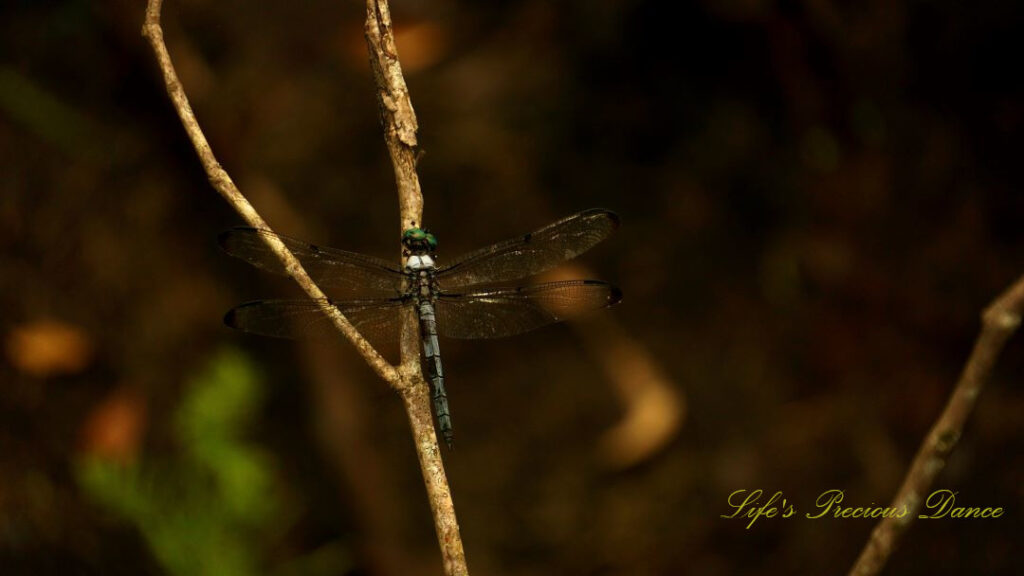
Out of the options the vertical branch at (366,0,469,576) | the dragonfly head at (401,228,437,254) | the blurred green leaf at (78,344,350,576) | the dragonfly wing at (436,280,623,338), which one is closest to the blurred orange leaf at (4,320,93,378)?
the blurred green leaf at (78,344,350,576)

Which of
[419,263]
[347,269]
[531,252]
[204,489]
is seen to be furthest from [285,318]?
[204,489]

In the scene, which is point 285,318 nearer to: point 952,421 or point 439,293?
point 439,293

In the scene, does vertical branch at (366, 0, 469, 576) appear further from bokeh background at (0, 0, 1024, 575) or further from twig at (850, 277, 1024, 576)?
bokeh background at (0, 0, 1024, 575)

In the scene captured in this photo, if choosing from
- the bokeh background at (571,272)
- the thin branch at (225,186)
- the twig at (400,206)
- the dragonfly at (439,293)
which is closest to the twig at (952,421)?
the twig at (400,206)

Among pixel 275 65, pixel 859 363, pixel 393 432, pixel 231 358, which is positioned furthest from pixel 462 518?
pixel 275 65

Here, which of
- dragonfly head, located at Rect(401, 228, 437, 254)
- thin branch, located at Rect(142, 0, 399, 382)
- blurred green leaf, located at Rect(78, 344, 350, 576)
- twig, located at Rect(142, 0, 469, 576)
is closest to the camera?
twig, located at Rect(142, 0, 469, 576)

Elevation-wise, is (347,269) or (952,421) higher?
(347,269)

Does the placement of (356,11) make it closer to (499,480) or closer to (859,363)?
(499,480)

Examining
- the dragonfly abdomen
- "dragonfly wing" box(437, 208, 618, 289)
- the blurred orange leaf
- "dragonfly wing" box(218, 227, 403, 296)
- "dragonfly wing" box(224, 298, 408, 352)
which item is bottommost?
the dragonfly abdomen
